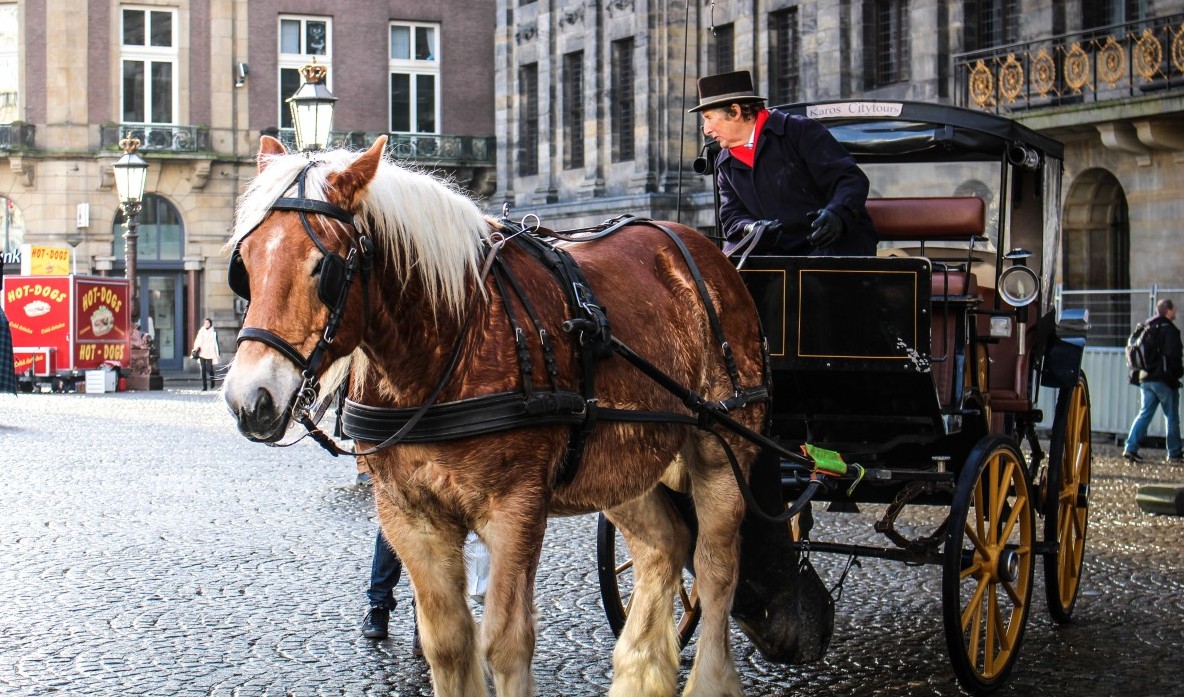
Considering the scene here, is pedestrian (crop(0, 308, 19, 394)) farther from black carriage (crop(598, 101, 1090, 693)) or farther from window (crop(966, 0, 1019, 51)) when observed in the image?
window (crop(966, 0, 1019, 51))

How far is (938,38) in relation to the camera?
23.6 meters

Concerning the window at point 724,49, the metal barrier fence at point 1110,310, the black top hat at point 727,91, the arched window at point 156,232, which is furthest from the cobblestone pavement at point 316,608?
the arched window at point 156,232

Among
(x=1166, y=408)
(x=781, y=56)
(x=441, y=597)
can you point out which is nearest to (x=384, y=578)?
(x=441, y=597)

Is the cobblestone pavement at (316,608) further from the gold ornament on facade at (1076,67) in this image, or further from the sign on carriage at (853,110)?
the gold ornament on facade at (1076,67)

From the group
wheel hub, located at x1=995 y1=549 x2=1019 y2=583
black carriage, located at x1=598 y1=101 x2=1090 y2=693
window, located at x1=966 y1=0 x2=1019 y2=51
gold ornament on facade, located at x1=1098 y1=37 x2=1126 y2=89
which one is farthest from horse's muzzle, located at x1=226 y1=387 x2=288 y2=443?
window, located at x1=966 y1=0 x2=1019 y2=51

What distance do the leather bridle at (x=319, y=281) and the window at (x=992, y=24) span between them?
793 inches

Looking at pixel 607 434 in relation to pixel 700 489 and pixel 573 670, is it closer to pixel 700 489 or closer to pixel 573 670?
pixel 700 489

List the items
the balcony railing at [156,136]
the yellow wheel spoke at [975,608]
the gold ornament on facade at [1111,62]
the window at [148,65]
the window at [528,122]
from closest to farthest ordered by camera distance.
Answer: the yellow wheel spoke at [975,608] < the gold ornament on facade at [1111,62] < the window at [528,122] < the balcony railing at [156,136] < the window at [148,65]

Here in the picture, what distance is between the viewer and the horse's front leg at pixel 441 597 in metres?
4.17

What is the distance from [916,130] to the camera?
708 centimetres

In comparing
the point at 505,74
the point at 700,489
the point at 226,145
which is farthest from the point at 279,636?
the point at 226,145

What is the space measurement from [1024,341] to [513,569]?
3.64 m

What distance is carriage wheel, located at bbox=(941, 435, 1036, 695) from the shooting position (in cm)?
539

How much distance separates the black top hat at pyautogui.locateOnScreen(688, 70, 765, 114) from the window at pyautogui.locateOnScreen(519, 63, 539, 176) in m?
32.5
